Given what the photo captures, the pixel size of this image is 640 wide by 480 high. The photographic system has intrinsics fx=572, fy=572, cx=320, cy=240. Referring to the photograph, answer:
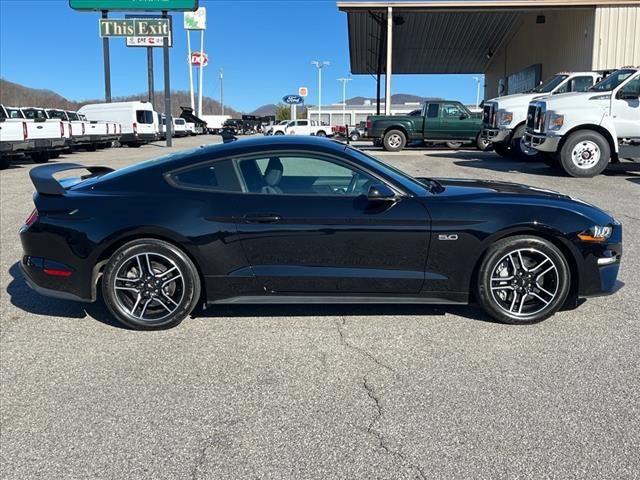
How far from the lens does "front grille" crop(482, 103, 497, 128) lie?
16.7 metres

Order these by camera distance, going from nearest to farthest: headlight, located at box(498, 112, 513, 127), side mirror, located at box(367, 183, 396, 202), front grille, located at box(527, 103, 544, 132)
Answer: side mirror, located at box(367, 183, 396, 202) < front grille, located at box(527, 103, 544, 132) < headlight, located at box(498, 112, 513, 127)

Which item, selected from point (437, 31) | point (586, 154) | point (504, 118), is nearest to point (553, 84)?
point (504, 118)

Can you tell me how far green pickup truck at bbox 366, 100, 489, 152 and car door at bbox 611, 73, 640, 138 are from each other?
9.09 metres

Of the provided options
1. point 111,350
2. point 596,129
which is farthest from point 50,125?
point 111,350

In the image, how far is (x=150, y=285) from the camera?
4.21m

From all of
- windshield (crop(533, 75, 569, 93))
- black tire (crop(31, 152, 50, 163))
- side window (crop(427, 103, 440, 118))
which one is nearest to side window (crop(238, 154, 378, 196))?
windshield (crop(533, 75, 569, 93))

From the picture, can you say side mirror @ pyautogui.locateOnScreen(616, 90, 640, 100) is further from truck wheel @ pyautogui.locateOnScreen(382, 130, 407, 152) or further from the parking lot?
truck wheel @ pyautogui.locateOnScreen(382, 130, 407, 152)

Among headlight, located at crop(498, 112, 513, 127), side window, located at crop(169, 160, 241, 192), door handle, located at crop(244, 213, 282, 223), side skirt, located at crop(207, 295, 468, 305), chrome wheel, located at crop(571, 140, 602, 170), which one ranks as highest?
headlight, located at crop(498, 112, 513, 127)

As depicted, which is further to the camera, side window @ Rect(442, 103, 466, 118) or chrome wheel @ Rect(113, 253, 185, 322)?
side window @ Rect(442, 103, 466, 118)

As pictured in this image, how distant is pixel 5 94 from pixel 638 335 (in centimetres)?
11731

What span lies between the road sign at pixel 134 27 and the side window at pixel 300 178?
29.9 meters

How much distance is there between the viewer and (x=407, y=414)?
3.05 metres

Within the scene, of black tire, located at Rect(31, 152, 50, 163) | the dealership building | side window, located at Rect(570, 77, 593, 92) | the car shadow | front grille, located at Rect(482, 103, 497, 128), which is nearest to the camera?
the car shadow

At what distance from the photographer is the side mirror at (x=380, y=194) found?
4.07 metres
